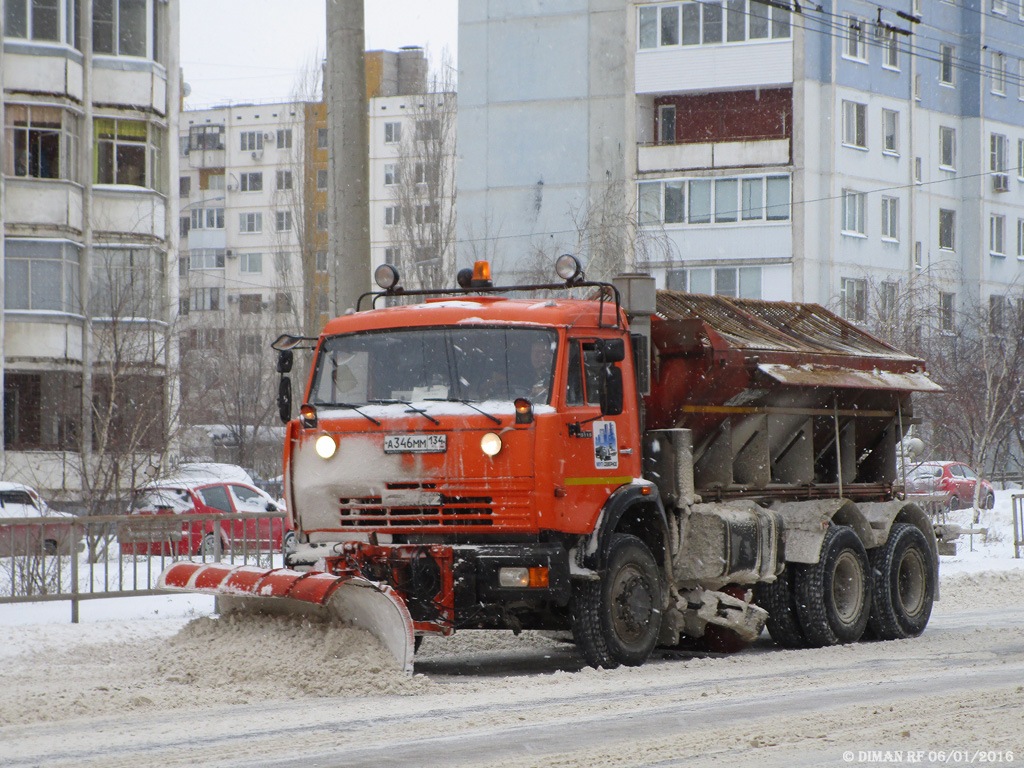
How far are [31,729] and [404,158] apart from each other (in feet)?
141

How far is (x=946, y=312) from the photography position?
41250 mm

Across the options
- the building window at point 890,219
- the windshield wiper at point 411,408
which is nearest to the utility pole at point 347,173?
the windshield wiper at point 411,408

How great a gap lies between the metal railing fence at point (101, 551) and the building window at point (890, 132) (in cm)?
3868

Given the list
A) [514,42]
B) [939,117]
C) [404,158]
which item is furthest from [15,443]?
[939,117]

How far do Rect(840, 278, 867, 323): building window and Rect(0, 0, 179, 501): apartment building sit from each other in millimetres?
18167

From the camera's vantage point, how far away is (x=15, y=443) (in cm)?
3306

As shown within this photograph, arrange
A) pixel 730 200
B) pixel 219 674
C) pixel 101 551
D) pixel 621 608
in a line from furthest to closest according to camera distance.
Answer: pixel 730 200 → pixel 101 551 → pixel 621 608 → pixel 219 674

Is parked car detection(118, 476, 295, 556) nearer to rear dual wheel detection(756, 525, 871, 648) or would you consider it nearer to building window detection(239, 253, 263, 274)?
rear dual wheel detection(756, 525, 871, 648)

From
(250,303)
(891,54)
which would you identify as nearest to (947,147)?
(891,54)

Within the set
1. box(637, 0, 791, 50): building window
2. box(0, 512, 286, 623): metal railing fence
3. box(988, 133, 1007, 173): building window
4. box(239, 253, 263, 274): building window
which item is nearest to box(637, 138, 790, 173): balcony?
box(637, 0, 791, 50): building window

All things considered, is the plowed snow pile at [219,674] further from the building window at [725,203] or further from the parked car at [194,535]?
the building window at [725,203]

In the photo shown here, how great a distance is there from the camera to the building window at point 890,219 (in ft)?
162

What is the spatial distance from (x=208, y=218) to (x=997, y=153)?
47445mm

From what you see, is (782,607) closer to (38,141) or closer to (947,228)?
(38,141)
